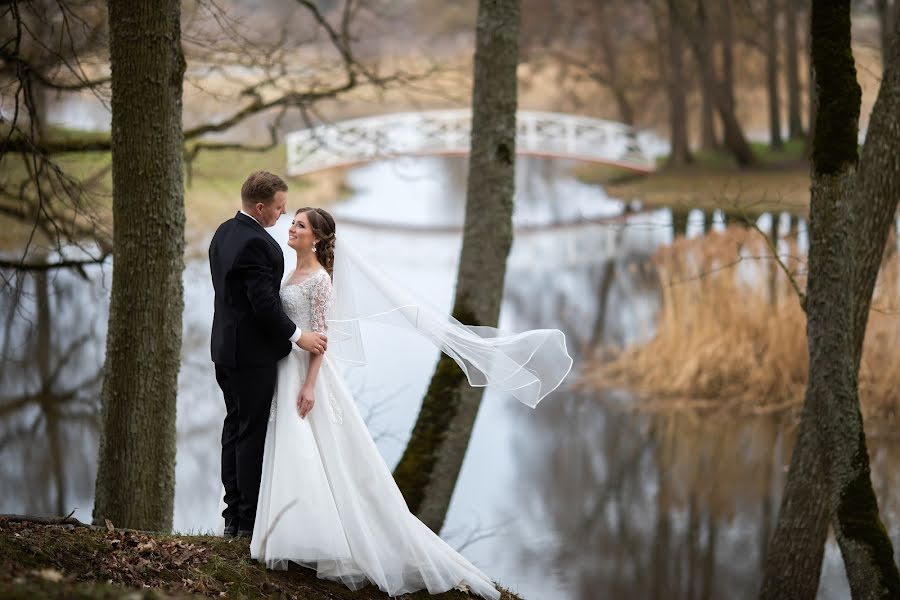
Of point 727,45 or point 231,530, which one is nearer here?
point 231,530

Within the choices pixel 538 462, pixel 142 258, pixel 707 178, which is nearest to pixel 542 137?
pixel 707 178

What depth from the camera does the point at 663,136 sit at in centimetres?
3145

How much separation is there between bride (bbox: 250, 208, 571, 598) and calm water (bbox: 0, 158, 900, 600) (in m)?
2.65

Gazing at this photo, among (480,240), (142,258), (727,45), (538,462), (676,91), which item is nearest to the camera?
(142,258)

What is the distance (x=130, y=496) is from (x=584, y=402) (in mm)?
8021

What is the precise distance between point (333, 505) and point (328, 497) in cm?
4

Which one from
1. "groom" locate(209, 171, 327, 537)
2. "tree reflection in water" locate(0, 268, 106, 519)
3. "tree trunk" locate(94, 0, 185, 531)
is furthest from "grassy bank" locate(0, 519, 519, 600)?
"tree reflection in water" locate(0, 268, 106, 519)

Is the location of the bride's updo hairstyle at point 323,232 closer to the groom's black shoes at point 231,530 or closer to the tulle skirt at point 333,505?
the tulle skirt at point 333,505

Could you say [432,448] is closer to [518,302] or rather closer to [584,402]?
[584,402]

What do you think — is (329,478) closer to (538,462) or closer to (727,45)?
(538,462)

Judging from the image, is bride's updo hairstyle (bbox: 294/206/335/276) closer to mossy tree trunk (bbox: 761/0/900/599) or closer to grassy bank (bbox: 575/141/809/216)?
mossy tree trunk (bbox: 761/0/900/599)

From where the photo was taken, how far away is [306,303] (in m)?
3.98

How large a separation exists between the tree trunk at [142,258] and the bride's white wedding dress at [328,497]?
4.42 feet

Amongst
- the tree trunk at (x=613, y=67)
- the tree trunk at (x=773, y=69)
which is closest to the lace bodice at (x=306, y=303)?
the tree trunk at (x=773, y=69)
